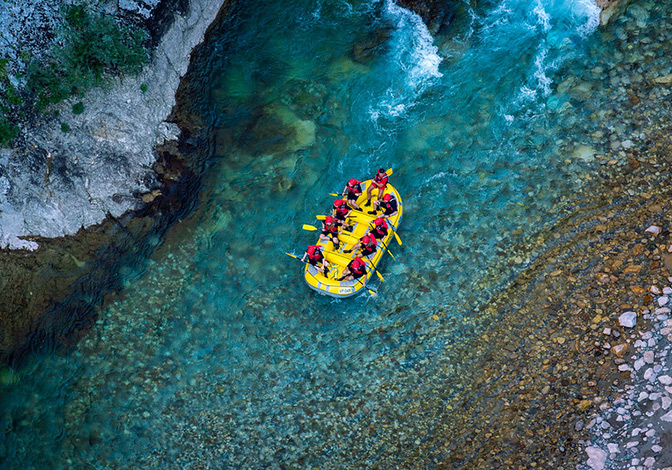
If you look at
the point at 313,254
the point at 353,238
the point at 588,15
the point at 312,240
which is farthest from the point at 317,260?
the point at 588,15

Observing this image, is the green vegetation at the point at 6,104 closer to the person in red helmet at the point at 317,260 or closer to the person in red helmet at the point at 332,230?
the person in red helmet at the point at 317,260

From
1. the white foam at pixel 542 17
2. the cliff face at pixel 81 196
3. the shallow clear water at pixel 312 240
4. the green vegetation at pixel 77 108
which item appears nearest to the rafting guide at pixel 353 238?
the shallow clear water at pixel 312 240

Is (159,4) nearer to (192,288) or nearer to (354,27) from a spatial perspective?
(354,27)

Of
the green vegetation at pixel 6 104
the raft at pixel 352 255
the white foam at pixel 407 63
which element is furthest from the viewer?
the white foam at pixel 407 63

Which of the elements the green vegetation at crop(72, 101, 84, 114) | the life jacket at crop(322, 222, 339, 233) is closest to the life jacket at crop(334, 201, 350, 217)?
the life jacket at crop(322, 222, 339, 233)

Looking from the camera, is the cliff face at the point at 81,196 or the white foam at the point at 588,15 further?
the white foam at the point at 588,15

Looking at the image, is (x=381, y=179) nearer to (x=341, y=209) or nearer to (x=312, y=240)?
(x=341, y=209)
